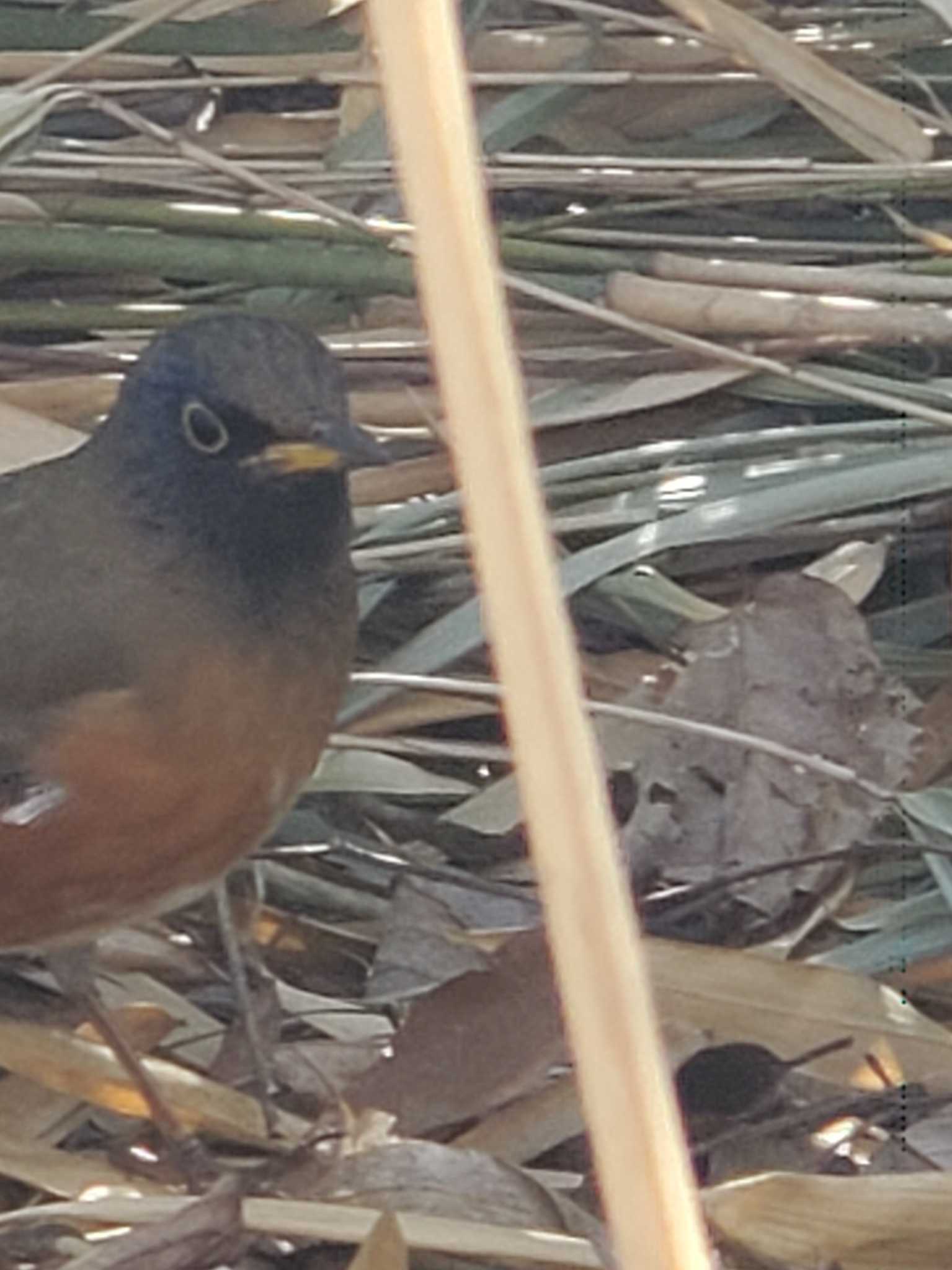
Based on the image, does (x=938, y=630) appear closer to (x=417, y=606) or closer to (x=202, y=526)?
(x=417, y=606)

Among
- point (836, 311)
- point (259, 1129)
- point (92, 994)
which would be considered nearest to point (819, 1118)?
point (259, 1129)

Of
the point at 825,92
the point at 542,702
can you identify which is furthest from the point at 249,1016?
the point at 542,702

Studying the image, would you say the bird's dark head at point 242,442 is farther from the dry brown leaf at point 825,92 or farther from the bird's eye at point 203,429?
the dry brown leaf at point 825,92

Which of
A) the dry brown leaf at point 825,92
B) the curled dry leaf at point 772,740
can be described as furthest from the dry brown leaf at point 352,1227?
the dry brown leaf at point 825,92

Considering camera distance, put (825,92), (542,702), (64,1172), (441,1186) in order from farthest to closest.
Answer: (825,92)
(64,1172)
(441,1186)
(542,702)

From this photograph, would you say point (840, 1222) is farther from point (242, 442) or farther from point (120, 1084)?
point (242, 442)

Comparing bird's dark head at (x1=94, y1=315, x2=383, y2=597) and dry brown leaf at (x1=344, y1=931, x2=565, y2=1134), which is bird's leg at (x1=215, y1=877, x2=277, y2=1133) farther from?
bird's dark head at (x1=94, y1=315, x2=383, y2=597)

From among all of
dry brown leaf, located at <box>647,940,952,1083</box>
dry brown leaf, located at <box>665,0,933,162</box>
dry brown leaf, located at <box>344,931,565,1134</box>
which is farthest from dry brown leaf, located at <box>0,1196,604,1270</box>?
dry brown leaf, located at <box>665,0,933,162</box>
